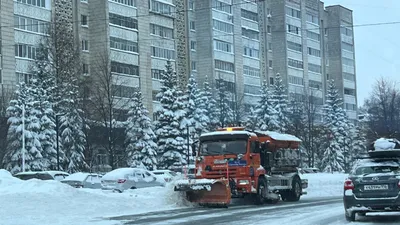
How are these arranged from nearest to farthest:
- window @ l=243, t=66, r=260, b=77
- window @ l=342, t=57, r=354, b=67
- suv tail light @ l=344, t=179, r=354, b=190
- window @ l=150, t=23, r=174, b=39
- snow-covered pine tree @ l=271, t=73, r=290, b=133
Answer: suv tail light @ l=344, t=179, r=354, b=190
snow-covered pine tree @ l=271, t=73, r=290, b=133
window @ l=150, t=23, r=174, b=39
window @ l=243, t=66, r=260, b=77
window @ l=342, t=57, r=354, b=67

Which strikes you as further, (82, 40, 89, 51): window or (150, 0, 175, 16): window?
(150, 0, 175, 16): window

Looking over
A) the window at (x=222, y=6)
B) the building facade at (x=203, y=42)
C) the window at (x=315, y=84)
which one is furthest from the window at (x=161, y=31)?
the window at (x=315, y=84)

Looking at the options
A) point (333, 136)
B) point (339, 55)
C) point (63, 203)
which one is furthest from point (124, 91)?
point (339, 55)

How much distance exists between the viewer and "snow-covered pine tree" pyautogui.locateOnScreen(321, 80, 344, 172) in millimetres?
78562

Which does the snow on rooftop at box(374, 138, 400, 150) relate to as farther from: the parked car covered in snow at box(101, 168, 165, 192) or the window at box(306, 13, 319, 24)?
the window at box(306, 13, 319, 24)

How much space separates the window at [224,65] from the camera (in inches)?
3260

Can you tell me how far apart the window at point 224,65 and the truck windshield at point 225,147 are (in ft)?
191

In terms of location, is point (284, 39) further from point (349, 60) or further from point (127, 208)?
point (127, 208)

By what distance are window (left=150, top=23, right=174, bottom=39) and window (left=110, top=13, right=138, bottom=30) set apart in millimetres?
3428

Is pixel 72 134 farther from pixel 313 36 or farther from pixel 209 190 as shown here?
pixel 313 36

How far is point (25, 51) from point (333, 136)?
1544 inches

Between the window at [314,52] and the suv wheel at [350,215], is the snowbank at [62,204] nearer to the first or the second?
the suv wheel at [350,215]

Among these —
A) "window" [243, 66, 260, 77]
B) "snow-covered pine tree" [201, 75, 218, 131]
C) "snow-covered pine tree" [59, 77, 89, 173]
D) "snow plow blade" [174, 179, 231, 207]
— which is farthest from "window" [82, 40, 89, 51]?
"snow plow blade" [174, 179, 231, 207]

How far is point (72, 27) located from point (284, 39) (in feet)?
127
